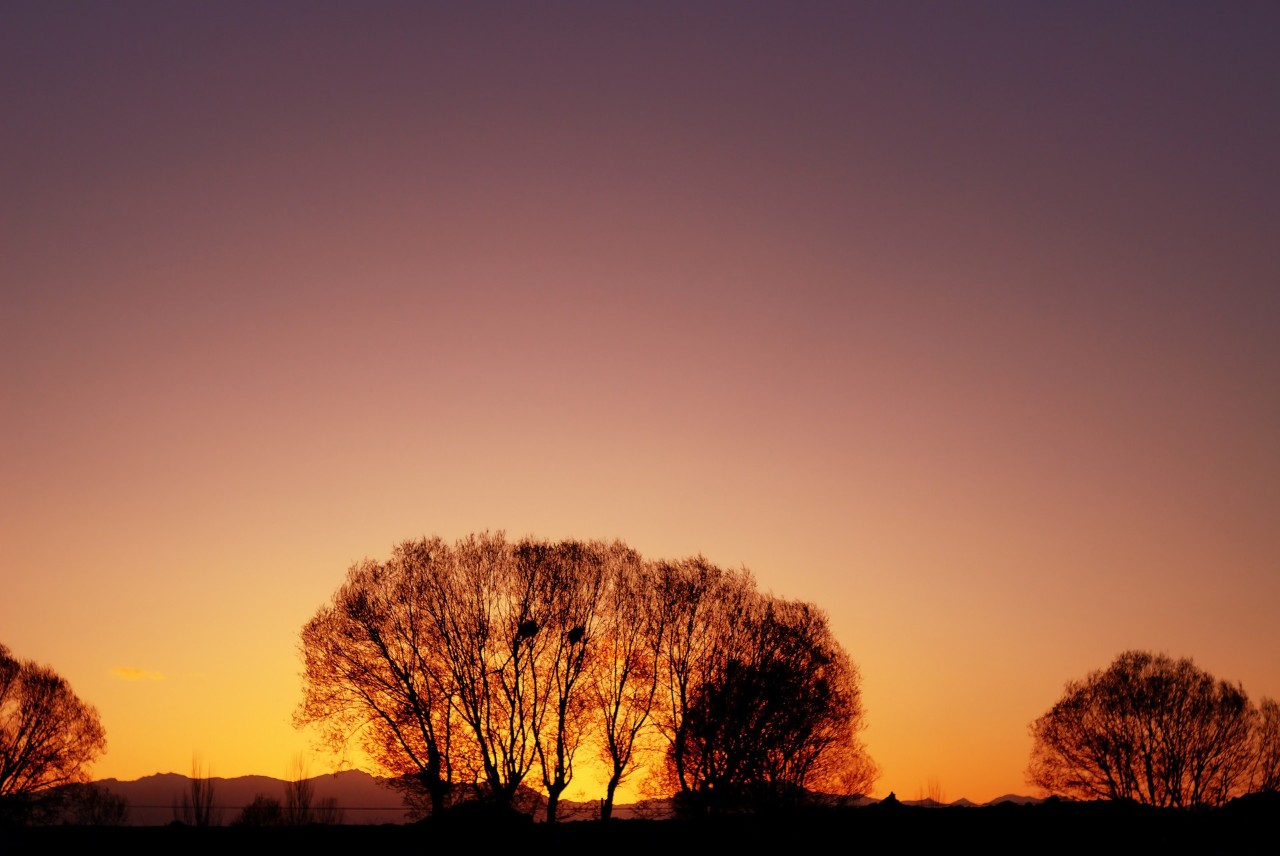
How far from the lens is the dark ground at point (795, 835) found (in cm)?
2308

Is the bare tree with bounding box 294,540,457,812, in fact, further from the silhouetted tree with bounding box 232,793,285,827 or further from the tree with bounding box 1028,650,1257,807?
the tree with bounding box 1028,650,1257,807

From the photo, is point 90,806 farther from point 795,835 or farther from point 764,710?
point 795,835

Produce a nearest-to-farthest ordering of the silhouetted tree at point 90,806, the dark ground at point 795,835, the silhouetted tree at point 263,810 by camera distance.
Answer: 1. the dark ground at point 795,835
2. the silhouetted tree at point 263,810
3. the silhouetted tree at point 90,806

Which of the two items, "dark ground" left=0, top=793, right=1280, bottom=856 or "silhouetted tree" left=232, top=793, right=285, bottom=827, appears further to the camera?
"silhouetted tree" left=232, top=793, right=285, bottom=827

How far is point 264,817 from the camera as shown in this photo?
48812 mm

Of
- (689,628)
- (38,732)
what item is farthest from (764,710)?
(38,732)

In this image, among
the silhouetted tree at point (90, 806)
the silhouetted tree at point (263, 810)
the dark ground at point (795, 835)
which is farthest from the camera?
the silhouetted tree at point (90, 806)

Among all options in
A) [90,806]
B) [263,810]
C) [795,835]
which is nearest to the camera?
[795,835]

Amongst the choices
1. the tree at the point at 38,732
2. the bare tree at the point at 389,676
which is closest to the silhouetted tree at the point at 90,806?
the tree at the point at 38,732

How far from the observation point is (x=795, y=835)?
24.4 m

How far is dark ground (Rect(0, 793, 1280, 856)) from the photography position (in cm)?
2308

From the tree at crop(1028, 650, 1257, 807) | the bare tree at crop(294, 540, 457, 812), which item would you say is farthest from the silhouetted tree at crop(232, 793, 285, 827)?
the tree at crop(1028, 650, 1257, 807)

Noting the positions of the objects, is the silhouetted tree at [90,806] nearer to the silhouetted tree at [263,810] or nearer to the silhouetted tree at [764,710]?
the silhouetted tree at [263,810]

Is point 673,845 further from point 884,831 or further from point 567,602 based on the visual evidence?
point 567,602
